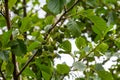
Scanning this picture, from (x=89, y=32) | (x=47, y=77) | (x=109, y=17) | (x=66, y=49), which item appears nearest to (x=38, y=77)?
(x=47, y=77)

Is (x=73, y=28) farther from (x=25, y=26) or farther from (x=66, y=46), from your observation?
(x=25, y=26)

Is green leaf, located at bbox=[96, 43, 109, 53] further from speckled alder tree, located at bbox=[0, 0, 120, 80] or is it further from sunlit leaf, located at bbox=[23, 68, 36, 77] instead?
sunlit leaf, located at bbox=[23, 68, 36, 77]

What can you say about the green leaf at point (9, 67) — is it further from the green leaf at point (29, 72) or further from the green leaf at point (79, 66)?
the green leaf at point (79, 66)

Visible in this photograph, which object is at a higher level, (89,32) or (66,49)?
(66,49)

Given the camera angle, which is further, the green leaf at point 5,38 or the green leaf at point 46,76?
the green leaf at point 46,76

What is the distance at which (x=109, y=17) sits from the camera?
65.2 inches

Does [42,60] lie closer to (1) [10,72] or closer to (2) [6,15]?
(1) [10,72]

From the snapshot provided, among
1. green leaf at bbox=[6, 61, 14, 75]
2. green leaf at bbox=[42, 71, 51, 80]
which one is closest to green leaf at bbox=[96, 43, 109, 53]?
green leaf at bbox=[42, 71, 51, 80]

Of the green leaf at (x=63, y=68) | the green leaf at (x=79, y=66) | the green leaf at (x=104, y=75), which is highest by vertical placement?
the green leaf at (x=79, y=66)

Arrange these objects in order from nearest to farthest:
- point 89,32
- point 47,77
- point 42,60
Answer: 1. point 47,77
2. point 42,60
3. point 89,32

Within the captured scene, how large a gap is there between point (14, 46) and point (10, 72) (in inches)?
4.9

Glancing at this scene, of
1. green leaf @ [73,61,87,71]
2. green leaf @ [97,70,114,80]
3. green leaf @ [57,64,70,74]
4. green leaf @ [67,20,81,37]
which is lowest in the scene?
green leaf @ [97,70,114,80]

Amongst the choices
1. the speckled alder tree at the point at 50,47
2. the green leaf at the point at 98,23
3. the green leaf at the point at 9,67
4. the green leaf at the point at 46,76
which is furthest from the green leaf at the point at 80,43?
the green leaf at the point at 9,67

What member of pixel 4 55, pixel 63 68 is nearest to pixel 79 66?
pixel 63 68
